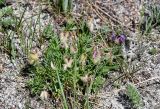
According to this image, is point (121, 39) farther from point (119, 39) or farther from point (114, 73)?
point (114, 73)

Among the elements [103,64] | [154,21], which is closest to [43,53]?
[103,64]

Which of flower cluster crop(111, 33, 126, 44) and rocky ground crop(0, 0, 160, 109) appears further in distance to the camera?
flower cluster crop(111, 33, 126, 44)

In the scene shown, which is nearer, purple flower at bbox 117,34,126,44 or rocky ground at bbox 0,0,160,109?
rocky ground at bbox 0,0,160,109

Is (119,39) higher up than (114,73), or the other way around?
(119,39)

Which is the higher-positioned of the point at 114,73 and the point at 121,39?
the point at 121,39

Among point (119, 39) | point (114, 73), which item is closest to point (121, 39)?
point (119, 39)

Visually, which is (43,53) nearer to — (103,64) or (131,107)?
(103,64)

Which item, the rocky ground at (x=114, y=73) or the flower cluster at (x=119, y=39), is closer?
the rocky ground at (x=114, y=73)

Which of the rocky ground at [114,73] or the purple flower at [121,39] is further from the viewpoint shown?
the purple flower at [121,39]
